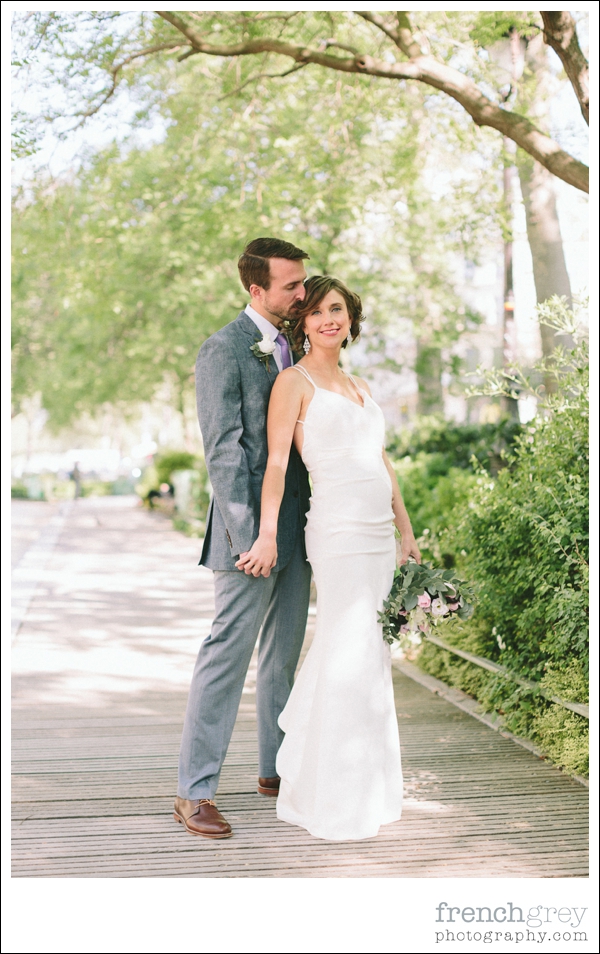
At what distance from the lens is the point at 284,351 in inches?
167

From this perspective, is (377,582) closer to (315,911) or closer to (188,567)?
(315,911)

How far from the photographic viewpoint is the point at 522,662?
5.24 metres

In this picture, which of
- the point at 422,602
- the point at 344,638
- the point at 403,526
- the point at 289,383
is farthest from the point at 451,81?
the point at 344,638

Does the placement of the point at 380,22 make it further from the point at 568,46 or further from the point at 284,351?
the point at 284,351

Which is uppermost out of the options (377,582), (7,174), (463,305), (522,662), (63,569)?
(463,305)

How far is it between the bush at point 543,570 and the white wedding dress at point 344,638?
3.59 ft

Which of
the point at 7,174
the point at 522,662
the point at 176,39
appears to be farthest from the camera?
the point at 176,39

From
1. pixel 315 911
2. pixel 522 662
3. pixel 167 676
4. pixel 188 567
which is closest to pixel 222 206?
pixel 188 567

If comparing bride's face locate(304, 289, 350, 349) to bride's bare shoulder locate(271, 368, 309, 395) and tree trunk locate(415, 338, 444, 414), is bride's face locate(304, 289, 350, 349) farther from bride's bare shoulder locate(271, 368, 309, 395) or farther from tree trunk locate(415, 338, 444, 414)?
tree trunk locate(415, 338, 444, 414)

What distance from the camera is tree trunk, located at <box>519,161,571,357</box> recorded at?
8.49 m

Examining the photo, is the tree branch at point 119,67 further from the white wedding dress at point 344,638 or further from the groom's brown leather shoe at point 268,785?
the groom's brown leather shoe at point 268,785

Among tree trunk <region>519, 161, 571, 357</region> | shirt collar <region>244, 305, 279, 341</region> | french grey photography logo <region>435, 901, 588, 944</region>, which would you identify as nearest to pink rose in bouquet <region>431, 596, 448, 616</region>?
french grey photography logo <region>435, 901, 588, 944</region>

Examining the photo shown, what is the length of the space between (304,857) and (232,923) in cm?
58

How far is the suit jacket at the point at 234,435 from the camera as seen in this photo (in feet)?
12.8
